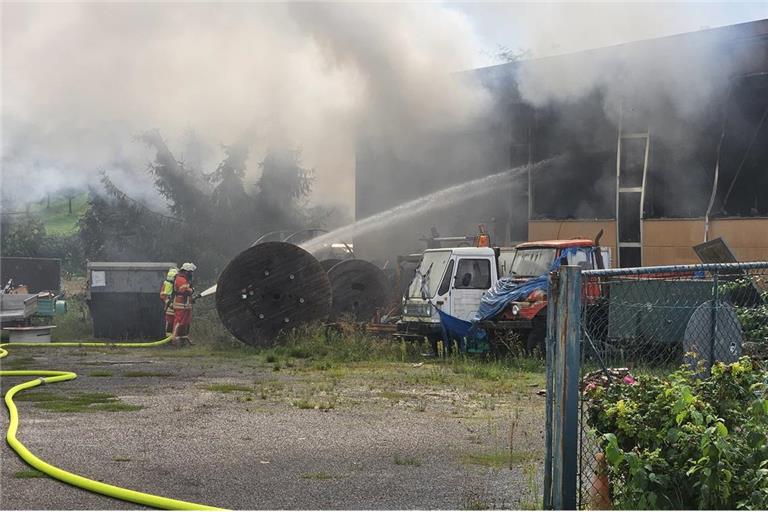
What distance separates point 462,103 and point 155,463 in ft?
52.5

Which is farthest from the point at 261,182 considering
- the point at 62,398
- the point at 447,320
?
the point at 62,398

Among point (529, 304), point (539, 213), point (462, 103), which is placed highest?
point (462, 103)

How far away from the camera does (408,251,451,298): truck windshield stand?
14172mm

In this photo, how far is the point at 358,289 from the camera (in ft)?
55.5

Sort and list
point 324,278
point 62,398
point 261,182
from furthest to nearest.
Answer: point 261,182 < point 324,278 < point 62,398

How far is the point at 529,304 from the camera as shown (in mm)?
13070

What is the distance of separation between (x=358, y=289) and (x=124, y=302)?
14.6 feet

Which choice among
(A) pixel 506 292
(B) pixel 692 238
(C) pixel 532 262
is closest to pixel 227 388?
(A) pixel 506 292

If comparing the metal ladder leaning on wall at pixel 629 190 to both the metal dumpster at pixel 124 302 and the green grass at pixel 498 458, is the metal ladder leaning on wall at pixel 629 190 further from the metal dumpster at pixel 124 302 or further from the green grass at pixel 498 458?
the green grass at pixel 498 458

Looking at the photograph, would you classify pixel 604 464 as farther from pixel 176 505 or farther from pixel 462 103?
pixel 462 103

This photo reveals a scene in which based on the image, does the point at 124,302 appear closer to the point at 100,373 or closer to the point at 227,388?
the point at 100,373

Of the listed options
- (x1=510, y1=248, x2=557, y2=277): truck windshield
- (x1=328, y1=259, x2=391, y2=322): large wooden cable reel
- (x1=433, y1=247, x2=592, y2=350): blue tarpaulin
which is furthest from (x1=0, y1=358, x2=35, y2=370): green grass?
(x1=510, y1=248, x2=557, y2=277): truck windshield

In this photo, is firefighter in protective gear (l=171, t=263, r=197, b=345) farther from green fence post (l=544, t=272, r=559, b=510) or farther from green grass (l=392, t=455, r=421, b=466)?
green fence post (l=544, t=272, r=559, b=510)

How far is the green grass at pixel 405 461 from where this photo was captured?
21.8 ft
